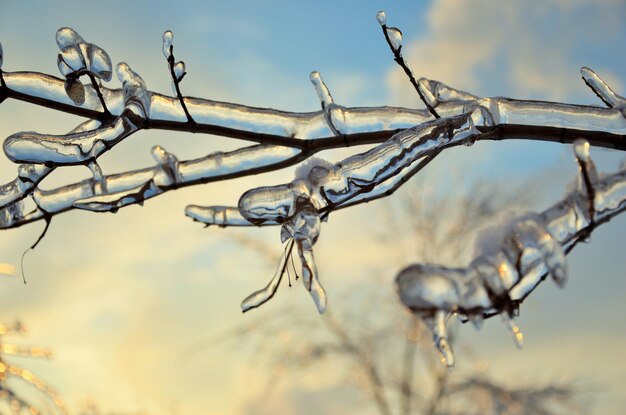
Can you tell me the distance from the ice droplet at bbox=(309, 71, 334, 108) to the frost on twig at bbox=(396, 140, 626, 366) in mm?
471

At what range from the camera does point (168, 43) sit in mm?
1253

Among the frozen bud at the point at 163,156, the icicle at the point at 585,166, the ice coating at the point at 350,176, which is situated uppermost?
the frozen bud at the point at 163,156

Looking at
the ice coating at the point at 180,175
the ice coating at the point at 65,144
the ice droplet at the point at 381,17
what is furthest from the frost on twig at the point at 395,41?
the ice coating at the point at 65,144

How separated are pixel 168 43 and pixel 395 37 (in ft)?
1.47

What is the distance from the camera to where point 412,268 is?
815 mm

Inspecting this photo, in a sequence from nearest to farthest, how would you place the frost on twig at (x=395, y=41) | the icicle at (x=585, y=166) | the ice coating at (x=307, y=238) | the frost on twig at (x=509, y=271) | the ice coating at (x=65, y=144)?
1. the frost on twig at (x=509, y=271)
2. the icicle at (x=585, y=166)
3. the ice coating at (x=307, y=238)
4. the ice coating at (x=65, y=144)
5. the frost on twig at (x=395, y=41)

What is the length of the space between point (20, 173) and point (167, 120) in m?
0.32

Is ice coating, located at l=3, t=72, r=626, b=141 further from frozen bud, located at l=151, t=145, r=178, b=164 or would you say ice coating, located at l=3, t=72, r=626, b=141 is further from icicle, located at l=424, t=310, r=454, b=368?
icicle, located at l=424, t=310, r=454, b=368

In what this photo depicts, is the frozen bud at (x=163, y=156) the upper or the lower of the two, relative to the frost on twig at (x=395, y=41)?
lower

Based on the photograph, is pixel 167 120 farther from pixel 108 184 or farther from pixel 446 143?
pixel 446 143

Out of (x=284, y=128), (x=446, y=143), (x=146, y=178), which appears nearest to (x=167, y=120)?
(x=146, y=178)

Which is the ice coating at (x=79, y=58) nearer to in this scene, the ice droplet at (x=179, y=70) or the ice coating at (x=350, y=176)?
the ice droplet at (x=179, y=70)

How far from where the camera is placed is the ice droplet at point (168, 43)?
1.25 metres

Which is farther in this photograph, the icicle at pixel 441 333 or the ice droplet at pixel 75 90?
the ice droplet at pixel 75 90
